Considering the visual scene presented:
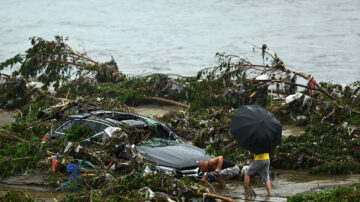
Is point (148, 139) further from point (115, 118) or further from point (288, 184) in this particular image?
point (288, 184)

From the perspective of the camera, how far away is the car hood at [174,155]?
35.6 ft

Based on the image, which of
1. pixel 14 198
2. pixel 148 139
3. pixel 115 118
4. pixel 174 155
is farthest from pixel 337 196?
Result: pixel 115 118

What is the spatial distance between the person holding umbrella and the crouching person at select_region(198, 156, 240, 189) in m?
0.59

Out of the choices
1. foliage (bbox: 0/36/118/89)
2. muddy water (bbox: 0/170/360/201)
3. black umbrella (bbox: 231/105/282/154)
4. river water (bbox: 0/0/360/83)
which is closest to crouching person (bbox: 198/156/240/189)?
muddy water (bbox: 0/170/360/201)

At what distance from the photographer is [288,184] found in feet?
36.6

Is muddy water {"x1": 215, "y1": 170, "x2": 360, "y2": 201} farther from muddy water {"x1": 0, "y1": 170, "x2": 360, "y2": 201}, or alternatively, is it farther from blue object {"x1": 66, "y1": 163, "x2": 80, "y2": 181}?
blue object {"x1": 66, "y1": 163, "x2": 80, "y2": 181}

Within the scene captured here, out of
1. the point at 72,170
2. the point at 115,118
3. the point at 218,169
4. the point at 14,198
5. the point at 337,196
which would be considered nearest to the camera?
the point at 337,196

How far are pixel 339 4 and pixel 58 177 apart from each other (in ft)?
169

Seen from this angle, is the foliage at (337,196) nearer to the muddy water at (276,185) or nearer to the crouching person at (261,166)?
Result: the muddy water at (276,185)

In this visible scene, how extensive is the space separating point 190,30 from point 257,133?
140ft

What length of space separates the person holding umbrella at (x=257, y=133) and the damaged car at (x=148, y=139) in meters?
1.54

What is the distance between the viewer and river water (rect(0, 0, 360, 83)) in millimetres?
37688

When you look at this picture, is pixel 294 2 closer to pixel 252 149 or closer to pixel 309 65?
pixel 309 65

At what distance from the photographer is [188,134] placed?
1530cm
